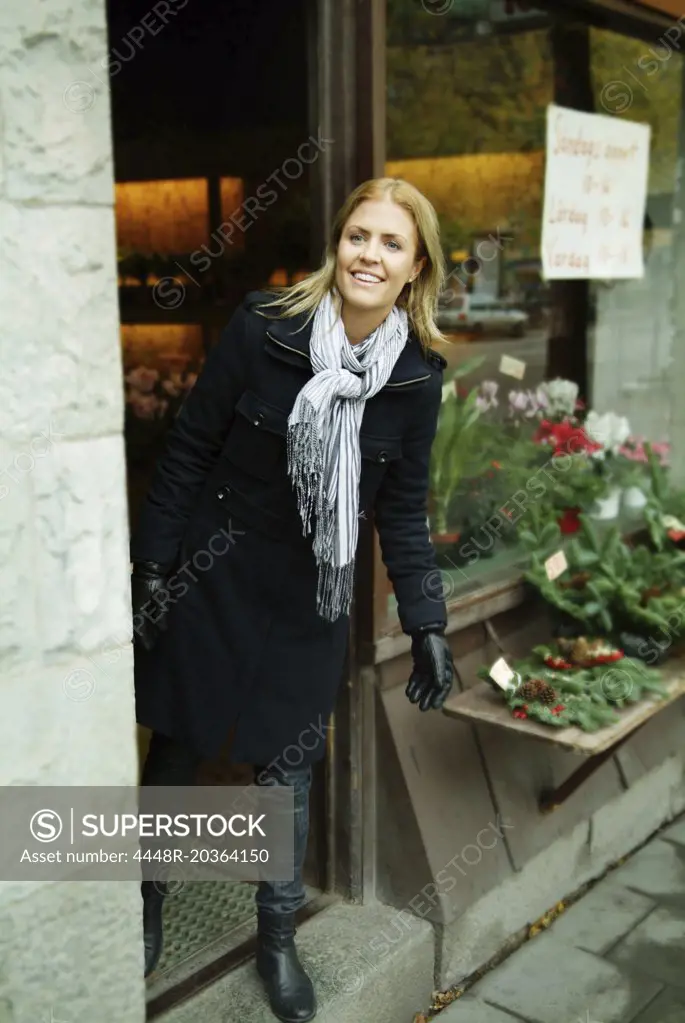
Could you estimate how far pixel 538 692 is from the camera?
3.02 metres

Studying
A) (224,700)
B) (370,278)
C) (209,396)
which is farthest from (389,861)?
(370,278)

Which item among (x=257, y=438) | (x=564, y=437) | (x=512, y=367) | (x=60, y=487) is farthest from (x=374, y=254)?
(x=564, y=437)

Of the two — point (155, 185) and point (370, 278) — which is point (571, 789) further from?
point (155, 185)

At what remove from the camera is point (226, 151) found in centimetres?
392

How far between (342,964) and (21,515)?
5.35ft

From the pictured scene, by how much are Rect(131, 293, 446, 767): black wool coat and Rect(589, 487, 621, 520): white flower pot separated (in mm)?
1502

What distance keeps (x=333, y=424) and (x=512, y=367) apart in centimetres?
163

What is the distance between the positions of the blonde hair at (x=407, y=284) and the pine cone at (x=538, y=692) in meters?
1.03

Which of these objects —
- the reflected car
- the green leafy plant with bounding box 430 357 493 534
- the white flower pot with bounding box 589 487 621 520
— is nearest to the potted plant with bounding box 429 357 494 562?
the green leafy plant with bounding box 430 357 493 534

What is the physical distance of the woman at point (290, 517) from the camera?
7.80ft

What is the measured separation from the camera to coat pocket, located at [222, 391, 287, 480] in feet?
7.93

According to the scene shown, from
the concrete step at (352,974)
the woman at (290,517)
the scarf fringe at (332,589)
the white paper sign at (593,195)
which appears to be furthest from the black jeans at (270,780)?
the white paper sign at (593,195)

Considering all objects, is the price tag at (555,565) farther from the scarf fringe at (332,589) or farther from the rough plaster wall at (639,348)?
the scarf fringe at (332,589)

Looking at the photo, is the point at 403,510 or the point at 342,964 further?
the point at 342,964
